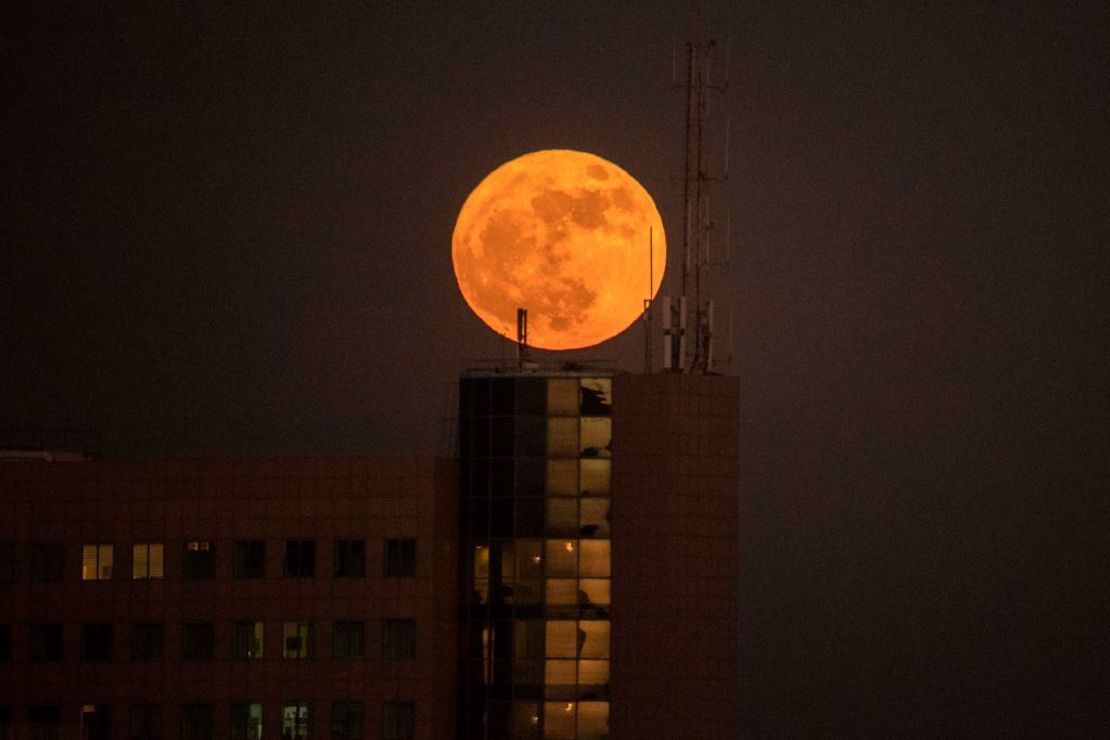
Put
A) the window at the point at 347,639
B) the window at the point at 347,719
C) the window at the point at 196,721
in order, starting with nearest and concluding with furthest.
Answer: the window at the point at 347,719
the window at the point at 347,639
the window at the point at 196,721

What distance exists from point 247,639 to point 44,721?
965cm

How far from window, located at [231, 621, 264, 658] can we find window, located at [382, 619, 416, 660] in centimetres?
553

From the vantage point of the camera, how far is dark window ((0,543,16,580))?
9912cm

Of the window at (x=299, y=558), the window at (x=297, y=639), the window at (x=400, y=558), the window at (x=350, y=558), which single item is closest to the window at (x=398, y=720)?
the window at (x=297, y=639)

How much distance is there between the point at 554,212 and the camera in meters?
96.4

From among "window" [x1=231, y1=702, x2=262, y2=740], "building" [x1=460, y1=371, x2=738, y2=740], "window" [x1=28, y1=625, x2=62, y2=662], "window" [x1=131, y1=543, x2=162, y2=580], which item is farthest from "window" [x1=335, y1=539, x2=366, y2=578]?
"window" [x1=28, y1=625, x2=62, y2=662]

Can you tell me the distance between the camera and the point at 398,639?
96.7 meters

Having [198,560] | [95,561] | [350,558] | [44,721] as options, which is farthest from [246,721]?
[95,561]

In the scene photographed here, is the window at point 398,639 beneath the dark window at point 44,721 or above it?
above

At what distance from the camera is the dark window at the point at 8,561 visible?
99.1 m

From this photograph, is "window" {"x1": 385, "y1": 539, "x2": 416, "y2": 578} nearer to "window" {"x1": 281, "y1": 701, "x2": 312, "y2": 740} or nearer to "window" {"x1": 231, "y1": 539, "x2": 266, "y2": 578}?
"window" {"x1": 231, "y1": 539, "x2": 266, "y2": 578}

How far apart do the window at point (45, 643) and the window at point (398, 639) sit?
14604mm

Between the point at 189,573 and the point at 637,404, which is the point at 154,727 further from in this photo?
the point at 637,404

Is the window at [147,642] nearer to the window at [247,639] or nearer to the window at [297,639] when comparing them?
the window at [247,639]
